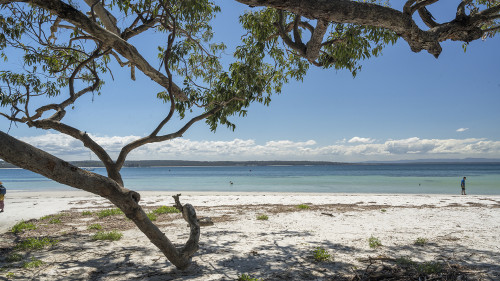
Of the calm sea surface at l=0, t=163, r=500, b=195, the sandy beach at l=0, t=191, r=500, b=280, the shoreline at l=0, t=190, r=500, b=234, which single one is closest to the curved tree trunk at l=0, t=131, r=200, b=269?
the sandy beach at l=0, t=191, r=500, b=280

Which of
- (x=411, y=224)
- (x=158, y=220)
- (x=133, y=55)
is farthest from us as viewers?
(x=158, y=220)

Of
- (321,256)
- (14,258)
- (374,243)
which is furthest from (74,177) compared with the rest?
(374,243)

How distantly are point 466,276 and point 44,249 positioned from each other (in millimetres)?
7904

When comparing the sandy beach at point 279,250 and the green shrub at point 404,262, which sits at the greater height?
the green shrub at point 404,262

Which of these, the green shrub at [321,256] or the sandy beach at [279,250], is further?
the green shrub at [321,256]

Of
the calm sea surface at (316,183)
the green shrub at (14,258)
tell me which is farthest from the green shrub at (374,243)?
the calm sea surface at (316,183)

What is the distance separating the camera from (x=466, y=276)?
475 cm

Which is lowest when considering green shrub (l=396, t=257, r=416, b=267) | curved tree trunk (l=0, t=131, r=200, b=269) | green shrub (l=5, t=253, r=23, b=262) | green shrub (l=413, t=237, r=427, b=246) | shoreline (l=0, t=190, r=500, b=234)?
shoreline (l=0, t=190, r=500, b=234)

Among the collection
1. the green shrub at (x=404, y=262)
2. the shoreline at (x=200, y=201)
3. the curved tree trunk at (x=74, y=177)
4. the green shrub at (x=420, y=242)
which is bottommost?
the shoreline at (x=200, y=201)

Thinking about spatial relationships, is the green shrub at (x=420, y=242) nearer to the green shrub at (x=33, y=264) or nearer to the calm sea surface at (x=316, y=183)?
the green shrub at (x=33, y=264)

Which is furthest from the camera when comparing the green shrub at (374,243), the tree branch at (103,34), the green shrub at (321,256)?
the green shrub at (374,243)

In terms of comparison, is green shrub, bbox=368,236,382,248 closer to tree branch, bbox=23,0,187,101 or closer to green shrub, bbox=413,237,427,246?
green shrub, bbox=413,237,427,246

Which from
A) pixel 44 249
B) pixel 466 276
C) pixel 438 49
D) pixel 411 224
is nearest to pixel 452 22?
pixel 438 49

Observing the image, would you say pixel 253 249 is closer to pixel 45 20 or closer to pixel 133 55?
pixel 133 55
